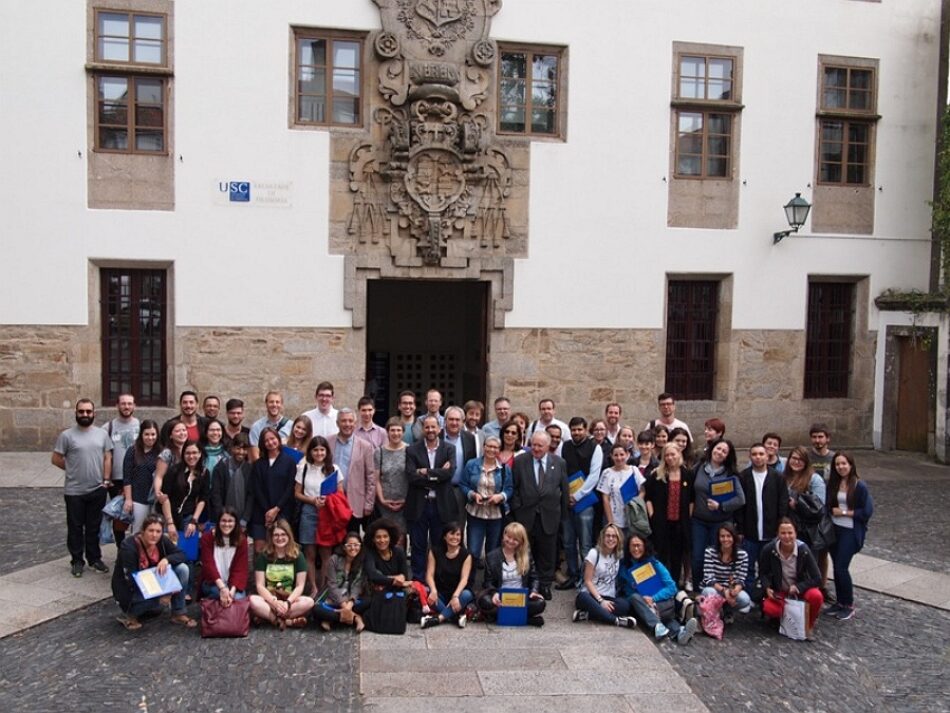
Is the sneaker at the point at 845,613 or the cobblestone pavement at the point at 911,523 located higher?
the cobblestone pavement at the point at 911,523

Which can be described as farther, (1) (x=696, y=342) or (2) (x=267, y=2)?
(1) (x=696, y=342)

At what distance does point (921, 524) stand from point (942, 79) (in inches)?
325

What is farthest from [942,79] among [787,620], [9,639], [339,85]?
[9,639]

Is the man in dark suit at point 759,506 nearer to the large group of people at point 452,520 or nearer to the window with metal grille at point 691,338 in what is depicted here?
the large group of people at point 452,520

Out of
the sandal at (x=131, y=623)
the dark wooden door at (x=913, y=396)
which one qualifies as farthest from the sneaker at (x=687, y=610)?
the dark wooden door at (x=913, y=396)

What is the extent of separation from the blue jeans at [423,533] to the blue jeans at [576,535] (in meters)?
1.16

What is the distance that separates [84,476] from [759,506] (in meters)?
5.63

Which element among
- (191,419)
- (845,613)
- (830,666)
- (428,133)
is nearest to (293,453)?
(191,419)

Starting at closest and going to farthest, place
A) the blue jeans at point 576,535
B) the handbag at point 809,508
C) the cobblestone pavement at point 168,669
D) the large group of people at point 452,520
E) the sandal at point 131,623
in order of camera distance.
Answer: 1. the cobblestone pavement at point 168,669
2. the sandal at point 131,623
3. the large group of people at point 452,520
4. the handbag at point 809,508
5. the blue jeans at point 576,535

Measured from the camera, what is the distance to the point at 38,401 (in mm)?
13047

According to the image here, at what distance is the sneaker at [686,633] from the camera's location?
7.12 metres

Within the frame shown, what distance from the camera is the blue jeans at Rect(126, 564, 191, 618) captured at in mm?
6954

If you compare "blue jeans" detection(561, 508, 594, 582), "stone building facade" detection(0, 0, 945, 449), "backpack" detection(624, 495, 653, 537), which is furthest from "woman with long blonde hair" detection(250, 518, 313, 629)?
"stone building facade" detection(0, 0, 945, 449)

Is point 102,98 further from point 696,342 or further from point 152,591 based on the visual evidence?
point 696,342
